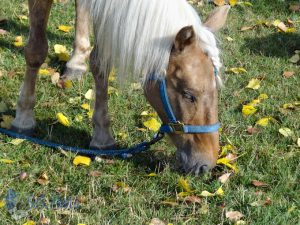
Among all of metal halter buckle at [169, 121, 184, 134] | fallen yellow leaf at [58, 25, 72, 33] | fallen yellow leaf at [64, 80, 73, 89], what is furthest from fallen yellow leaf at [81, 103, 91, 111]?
fallen yellow leaf at [58, 25, 72, 33]

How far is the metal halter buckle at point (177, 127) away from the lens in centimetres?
361

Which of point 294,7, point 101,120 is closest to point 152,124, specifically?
point 101,120

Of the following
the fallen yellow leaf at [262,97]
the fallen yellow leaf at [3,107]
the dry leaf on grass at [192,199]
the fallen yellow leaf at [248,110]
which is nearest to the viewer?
the dry leaf on grass at [192,199]

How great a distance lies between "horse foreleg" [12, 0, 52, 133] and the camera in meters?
4.49

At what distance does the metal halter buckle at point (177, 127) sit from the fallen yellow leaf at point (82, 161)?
30.4 inches

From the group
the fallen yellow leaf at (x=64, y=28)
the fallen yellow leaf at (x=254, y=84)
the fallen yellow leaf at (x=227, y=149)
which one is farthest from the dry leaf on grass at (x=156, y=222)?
the fallen yellow leaf at (x=64, y=28)

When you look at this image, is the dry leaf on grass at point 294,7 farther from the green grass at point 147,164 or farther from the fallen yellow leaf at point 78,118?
the fallen yellow leaf at point 78,118

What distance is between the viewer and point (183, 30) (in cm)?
329

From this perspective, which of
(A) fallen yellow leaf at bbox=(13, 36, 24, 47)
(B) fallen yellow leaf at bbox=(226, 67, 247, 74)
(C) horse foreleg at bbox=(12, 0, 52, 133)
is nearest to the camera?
(C) horse foreleg at bbox=(12, 0, 52, 133)

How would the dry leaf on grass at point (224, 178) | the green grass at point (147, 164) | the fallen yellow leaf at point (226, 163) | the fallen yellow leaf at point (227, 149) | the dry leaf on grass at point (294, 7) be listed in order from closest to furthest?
the green grass at point (147, 164) < the dry leaf on grass at point (224, 178) < the fallen yellow leaf at point (226, 163) < the fallen yellow leaf at point (227, 149) < the dry leaf on grass at point (294, 7)

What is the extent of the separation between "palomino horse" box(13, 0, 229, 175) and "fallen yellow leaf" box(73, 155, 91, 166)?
680 mm

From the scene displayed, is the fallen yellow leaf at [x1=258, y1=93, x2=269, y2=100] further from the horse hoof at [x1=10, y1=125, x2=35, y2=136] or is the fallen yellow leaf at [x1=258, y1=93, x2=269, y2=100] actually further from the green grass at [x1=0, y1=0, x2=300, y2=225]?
the horse hoof at [x1=10, y1=125, x2=35, y2=136]

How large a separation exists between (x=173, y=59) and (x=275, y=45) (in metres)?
3.19

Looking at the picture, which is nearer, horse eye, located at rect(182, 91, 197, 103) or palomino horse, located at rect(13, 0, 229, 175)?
palomino horse, located at rect(13, 0, 229, 175)
